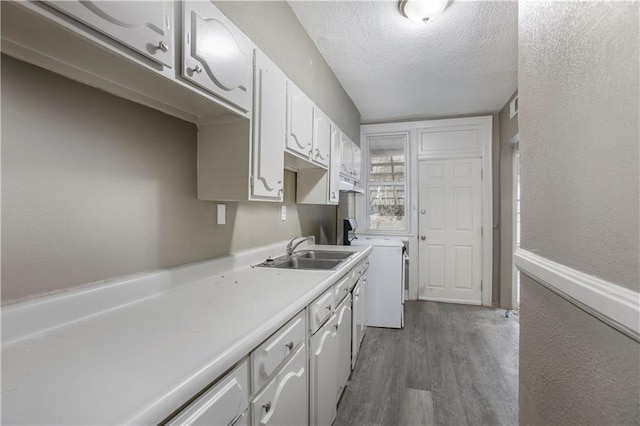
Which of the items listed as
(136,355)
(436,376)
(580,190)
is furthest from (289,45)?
(436,376)

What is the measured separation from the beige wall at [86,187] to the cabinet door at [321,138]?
93 centimetres

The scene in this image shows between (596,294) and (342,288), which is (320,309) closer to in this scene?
(342,288)

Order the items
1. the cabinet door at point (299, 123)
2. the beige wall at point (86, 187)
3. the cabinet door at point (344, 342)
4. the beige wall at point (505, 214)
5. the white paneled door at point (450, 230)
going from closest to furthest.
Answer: the beige wall at point (86, 187) → the cabinet door at point (299, 123) → the cabinet door at point (344, 342) → the beige wall at point (505, 214) → the white paneled door at point (450, 230)

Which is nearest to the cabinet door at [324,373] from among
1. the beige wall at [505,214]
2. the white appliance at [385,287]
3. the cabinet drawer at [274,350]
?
the cabinet drawer at [274,350]

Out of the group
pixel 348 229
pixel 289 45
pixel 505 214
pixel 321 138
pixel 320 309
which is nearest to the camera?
pixel 320 309

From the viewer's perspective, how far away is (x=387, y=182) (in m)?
4.45

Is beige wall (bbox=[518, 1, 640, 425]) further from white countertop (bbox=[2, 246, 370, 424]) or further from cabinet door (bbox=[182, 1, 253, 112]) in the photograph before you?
cabinet door (bbox=[182, 1, 253, 112])

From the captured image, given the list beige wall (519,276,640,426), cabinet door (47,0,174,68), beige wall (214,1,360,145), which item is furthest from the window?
cabinet door (47,0,174,68)

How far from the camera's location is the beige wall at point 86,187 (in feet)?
2.64

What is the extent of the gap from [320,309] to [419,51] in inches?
90.9

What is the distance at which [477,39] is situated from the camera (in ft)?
7.85

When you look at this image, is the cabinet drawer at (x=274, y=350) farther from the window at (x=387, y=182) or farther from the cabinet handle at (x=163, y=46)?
the window at (x=387, y=182)

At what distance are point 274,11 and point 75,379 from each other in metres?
2.05

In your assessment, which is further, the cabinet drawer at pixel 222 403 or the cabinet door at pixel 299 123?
the cabinet door at pixel 299 123
